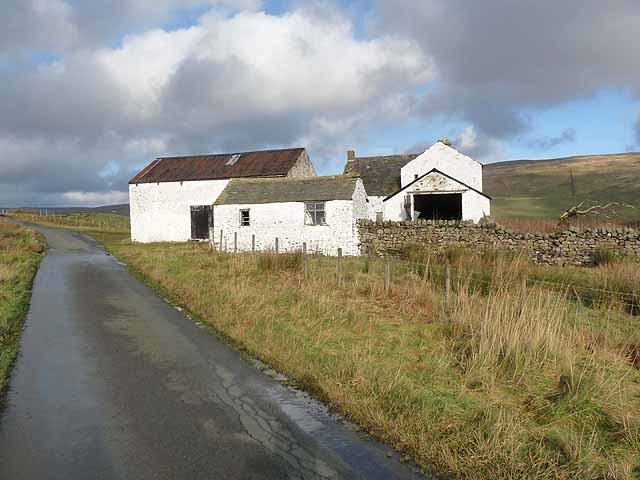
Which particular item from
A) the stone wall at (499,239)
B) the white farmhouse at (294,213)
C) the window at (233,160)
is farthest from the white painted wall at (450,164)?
the window at (233,160)

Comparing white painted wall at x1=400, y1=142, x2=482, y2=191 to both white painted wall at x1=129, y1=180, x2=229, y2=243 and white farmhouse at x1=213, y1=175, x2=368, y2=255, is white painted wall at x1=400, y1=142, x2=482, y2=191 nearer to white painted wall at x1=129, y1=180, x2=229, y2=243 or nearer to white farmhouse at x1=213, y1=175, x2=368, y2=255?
white farmhouse at x1=213, y1=175, x2=368, y2=255

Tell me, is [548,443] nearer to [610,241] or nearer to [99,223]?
[610,241]

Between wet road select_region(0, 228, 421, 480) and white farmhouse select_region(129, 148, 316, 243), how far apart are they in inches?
1086

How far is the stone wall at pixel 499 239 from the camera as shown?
21.2m

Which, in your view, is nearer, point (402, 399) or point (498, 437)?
point (498, 437)

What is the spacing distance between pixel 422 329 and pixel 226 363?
375cm

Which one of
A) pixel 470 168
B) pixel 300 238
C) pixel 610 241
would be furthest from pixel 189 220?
pixel 610 241

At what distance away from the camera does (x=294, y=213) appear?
27.7 m

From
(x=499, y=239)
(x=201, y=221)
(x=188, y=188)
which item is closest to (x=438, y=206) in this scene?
(x=499, y=239)

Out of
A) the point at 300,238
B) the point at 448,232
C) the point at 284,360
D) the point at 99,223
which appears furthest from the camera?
the point at 99,223

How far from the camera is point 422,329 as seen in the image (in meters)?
9.62

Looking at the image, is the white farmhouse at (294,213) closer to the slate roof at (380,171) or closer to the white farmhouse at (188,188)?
the white farmhouse at (188,188)

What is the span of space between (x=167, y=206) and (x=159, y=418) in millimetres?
34371

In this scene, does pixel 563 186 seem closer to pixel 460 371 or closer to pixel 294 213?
pixel 294 213
